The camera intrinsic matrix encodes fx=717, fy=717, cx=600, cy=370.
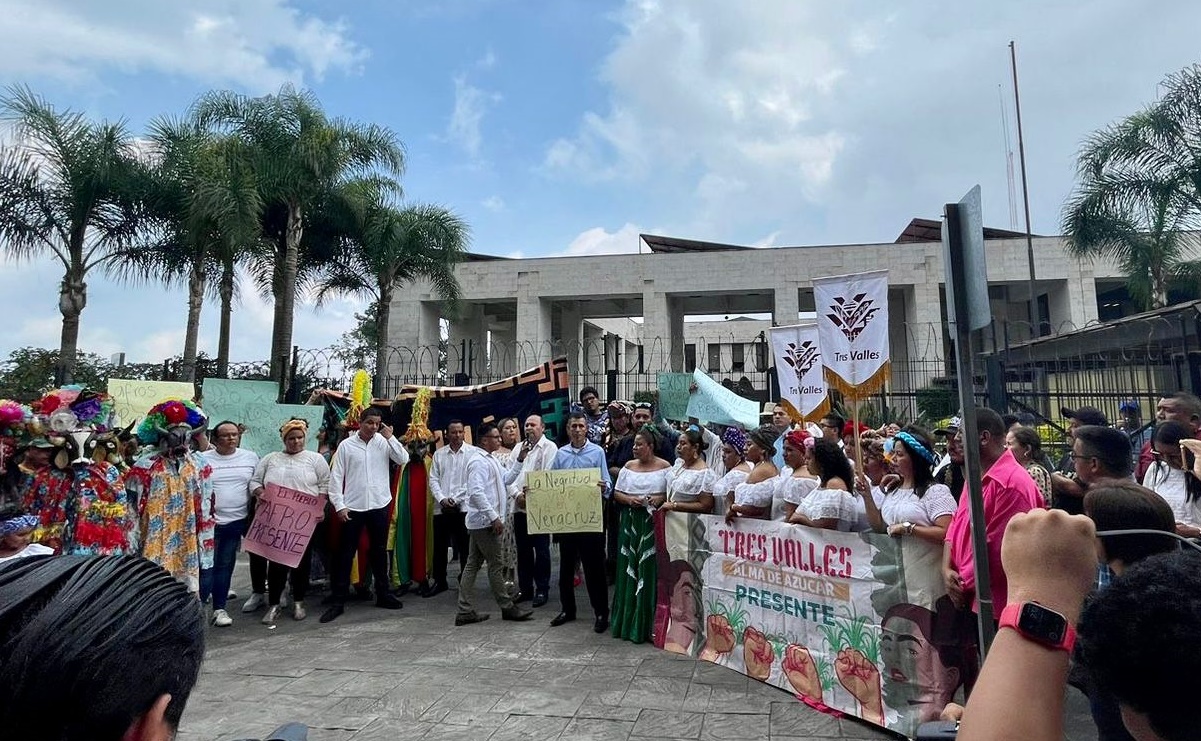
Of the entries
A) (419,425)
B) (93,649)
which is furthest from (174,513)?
(93,649)

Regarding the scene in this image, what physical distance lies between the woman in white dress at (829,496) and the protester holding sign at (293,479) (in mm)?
4396

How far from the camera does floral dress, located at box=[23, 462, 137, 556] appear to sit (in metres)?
4.67

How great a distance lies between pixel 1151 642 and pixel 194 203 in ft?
49.3

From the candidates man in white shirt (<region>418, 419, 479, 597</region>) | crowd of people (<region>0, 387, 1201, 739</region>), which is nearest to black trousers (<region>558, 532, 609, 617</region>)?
crowd of people (<region>0, 387, 1201, 739</region>)

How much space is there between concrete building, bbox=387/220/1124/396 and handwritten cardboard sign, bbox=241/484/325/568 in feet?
56.4

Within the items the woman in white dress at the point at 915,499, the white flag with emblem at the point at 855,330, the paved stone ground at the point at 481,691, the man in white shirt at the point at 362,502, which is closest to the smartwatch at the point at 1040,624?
the woman in white dress at the point at 915,499

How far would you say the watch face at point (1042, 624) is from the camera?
3.30 ft

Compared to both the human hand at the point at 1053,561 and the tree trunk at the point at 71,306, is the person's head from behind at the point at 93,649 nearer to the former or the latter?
the human hand at the point at 1053,561

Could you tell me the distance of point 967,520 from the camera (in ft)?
11.0

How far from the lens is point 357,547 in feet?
23.0

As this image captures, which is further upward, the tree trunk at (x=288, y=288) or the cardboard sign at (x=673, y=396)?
the tree trunk at (x=288, y=288)

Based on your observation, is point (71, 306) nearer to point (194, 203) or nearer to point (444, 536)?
point (194, 203)

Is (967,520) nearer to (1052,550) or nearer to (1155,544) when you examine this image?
(1155,544)

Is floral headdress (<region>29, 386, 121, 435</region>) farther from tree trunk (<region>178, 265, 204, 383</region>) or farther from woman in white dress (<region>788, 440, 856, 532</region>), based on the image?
tree trunk (<region>178, 265, 204, 383</region>)
